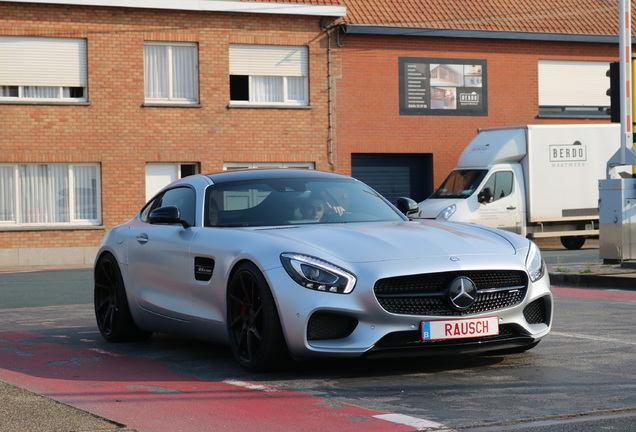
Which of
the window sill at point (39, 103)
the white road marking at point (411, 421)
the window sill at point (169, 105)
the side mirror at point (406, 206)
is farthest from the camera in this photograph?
the window sill at point (169, 105)

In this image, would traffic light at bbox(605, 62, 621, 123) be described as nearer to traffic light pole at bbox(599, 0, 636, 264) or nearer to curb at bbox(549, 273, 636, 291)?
traffic light pole at bbox(599, 0, 636, 264)

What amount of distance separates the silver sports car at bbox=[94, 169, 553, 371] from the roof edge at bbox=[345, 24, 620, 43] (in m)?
20.9

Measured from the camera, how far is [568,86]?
104 feet

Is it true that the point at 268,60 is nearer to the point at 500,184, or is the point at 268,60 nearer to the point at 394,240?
the point at 500,184

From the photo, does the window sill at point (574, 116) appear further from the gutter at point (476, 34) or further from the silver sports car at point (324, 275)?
the silver sports car at point (324, 275)

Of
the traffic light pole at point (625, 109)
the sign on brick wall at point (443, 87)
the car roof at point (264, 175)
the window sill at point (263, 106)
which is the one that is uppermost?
the sign on brick wall at point (443, 87)

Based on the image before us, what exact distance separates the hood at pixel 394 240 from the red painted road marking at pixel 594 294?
18.5 ft

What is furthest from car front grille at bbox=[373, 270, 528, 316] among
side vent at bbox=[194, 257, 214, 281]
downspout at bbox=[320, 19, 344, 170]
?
downspout at bbox=[320, 19, 344, 170]

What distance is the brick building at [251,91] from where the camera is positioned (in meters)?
26.4

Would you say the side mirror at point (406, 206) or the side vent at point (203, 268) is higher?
the side mirror at point (406, 206)

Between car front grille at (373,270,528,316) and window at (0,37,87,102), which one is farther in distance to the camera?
window at (0,37,87,102)

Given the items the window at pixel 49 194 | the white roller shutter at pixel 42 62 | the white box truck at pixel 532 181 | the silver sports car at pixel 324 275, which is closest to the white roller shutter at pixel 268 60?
the white roller shutter at pixel 42 62

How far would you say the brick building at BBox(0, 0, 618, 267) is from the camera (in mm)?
26422

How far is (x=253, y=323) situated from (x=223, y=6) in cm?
2170
